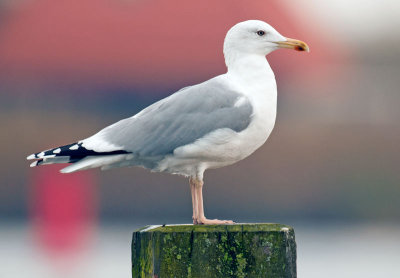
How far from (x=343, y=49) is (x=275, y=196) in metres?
4.17

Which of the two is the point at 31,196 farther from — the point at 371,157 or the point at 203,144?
the point at 203,144

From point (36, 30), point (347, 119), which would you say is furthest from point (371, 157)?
point (36, 30)

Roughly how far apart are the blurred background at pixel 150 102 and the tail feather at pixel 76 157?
25.5 ft

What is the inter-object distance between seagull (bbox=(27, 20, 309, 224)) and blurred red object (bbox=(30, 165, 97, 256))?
10095mm

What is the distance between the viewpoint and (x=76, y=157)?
332cm

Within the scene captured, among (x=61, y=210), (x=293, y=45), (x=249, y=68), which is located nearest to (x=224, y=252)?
(x=249, y=68)

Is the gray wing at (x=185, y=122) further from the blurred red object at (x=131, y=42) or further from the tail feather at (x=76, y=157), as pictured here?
the blurred red object at (x=131, y=42)

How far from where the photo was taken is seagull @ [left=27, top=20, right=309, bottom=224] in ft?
11.0

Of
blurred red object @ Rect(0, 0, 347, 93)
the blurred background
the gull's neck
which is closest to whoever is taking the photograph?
the gull's neck

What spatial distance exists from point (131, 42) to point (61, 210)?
112 inches

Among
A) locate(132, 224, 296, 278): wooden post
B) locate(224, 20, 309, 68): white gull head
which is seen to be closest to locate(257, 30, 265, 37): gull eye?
locate(224, 20, 309, 68): white gull head

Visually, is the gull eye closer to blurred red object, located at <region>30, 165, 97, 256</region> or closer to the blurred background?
the blurred background

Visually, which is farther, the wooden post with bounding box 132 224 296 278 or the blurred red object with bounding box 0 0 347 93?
the blurred red object with bounding box 0 0 347 93

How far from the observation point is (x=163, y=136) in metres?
3.42
